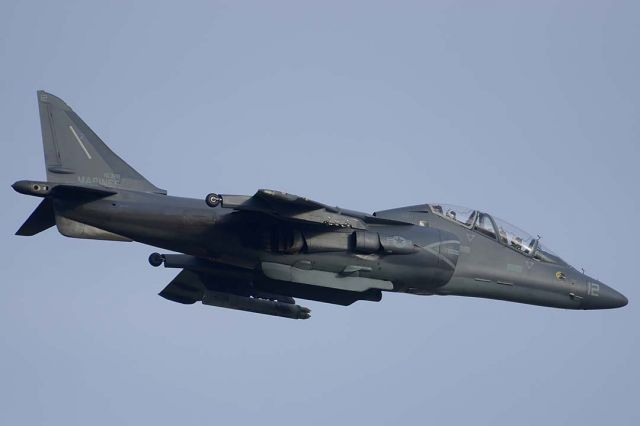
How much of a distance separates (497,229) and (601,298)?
12.0ft

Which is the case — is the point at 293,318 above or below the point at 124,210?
below

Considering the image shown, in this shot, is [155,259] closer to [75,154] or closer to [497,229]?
[75,154]

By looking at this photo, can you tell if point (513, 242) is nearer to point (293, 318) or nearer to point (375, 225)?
point (375, 225)

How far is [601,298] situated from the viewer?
32.6m

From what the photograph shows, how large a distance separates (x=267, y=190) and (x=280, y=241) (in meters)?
2.81

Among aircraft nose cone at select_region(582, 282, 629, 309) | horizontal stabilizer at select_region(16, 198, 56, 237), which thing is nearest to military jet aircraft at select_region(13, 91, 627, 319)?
horizontal stabilizer at select_region(16, 198, 56, 237)

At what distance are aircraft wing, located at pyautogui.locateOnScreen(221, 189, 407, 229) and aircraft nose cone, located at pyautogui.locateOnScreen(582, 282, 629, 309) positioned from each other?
20.3ft

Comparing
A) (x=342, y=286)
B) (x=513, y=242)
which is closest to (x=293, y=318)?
(x=342, y=286)

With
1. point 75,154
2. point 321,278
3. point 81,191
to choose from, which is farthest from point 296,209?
point 75,154

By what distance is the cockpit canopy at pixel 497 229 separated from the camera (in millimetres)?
31594

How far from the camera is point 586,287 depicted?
32344mm

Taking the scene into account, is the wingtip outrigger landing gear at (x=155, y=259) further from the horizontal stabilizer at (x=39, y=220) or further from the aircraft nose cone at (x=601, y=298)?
the aircraft nose cone at (x=601, y=298)

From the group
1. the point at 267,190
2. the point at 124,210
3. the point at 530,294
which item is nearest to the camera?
the point at 267,190

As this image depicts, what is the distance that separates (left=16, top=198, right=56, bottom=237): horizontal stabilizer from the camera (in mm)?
29094
